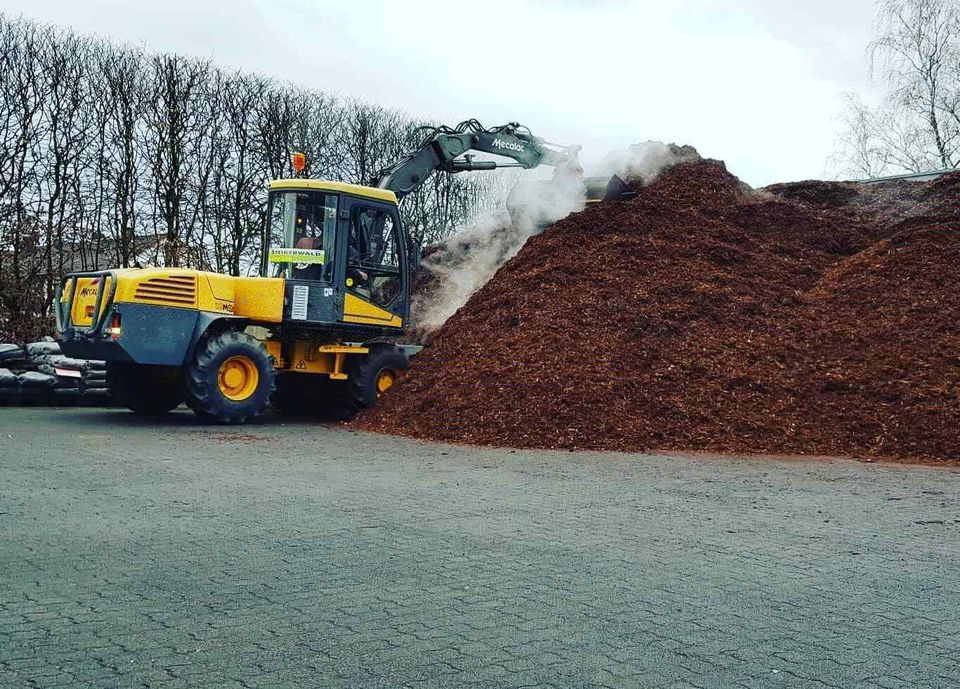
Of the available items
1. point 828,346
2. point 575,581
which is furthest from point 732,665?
point 828,346

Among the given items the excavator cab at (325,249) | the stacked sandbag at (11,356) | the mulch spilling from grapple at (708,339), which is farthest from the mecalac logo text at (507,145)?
the stacked sandbag at (11,356)

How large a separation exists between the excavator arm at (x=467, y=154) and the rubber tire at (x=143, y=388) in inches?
199

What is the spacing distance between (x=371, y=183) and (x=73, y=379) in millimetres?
6163

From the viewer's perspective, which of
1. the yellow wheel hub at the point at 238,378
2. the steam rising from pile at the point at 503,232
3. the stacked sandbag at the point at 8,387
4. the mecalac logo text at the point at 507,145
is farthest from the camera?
→ the steam rising from pile at the point at 503,232

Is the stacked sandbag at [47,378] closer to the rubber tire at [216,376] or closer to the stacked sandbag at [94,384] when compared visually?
the stacked sandbag at [94,384]

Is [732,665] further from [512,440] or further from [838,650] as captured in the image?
[512,440]

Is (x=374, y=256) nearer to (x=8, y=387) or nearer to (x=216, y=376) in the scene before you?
(x=216, y=376)

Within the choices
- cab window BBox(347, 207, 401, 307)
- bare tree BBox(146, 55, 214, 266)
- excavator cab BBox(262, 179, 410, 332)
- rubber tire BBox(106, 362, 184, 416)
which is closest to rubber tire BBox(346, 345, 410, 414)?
excavator cab BBox(262, 179, 410, 332)

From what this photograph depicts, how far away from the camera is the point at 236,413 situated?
44.3 feet

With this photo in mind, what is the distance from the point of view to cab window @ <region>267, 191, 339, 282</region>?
14.1 meters

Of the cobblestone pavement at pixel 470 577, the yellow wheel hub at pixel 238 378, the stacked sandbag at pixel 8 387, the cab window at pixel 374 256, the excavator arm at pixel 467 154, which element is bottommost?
the cobblestone pavement at pixel 470 577

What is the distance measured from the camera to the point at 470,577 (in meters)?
5.23

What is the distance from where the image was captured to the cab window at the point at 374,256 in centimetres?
1443

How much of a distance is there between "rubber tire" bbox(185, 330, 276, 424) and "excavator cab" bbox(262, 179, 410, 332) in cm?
79
